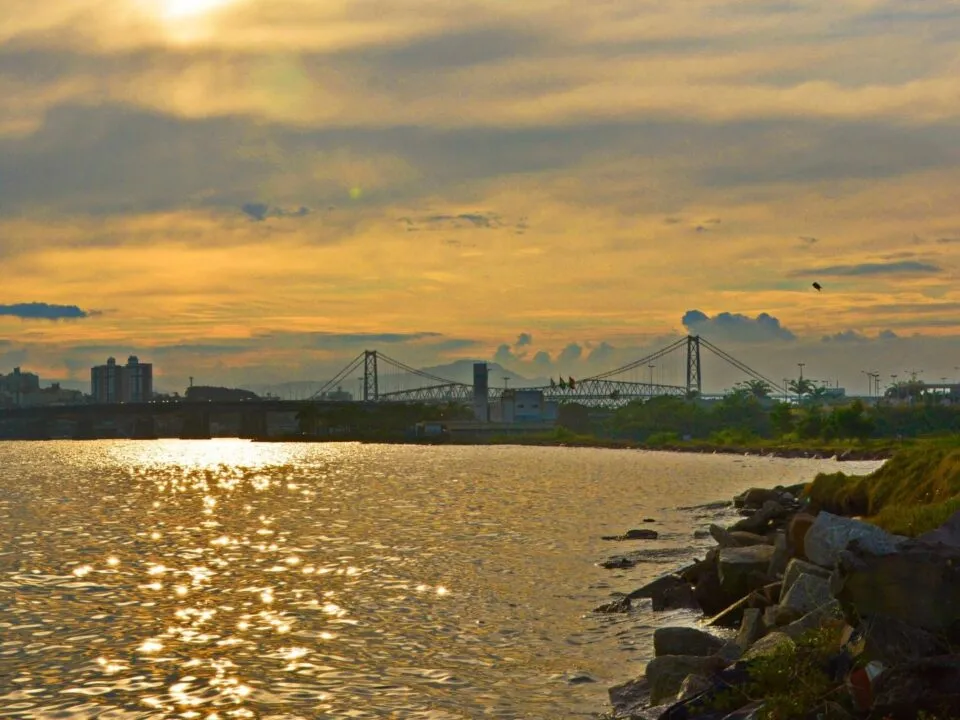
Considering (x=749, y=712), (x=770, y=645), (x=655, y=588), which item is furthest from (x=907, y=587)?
(x=655, y=588)

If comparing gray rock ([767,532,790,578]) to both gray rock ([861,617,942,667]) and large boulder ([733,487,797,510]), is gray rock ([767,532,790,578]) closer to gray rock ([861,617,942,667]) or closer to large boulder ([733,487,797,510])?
gray rock ([861,617,942,667])

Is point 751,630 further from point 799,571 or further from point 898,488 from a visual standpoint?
point 898,488

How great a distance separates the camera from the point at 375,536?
55.4 m

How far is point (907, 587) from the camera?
16078mm

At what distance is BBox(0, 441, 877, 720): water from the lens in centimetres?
2231

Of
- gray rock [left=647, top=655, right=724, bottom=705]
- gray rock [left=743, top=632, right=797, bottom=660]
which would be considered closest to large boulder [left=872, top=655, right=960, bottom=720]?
gray rock [left=743, top=632, right=797, bottom=660]

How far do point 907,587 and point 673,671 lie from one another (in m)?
4.84

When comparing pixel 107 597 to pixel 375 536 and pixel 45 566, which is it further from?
pixel 375 536

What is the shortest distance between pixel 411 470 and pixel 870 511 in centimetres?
9258

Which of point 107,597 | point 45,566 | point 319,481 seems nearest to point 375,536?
point 45,566

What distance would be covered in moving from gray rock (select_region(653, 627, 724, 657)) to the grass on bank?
878 centimetres

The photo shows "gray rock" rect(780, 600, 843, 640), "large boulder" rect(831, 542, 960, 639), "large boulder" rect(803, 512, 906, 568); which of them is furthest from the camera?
"large boulder" rect(803, 512, 906, 568)

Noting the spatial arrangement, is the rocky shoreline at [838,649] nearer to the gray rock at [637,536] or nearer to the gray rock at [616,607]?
the gray rock at [616,607]

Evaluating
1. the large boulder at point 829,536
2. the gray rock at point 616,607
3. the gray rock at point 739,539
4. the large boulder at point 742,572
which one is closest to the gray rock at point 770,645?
the large boulder at point 829,536
